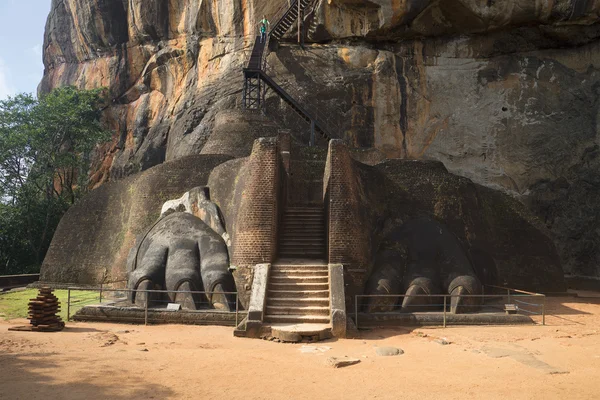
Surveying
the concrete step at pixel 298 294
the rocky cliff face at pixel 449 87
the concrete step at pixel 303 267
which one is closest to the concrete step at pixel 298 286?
the concrete step at pixel 298 294

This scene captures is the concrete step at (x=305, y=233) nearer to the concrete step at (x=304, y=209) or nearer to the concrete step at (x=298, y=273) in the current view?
the concrete step at (x=304, y=209)

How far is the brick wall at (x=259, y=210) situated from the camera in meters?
11.0

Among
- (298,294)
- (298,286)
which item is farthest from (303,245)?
(298,294)

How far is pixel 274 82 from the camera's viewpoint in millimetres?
24734

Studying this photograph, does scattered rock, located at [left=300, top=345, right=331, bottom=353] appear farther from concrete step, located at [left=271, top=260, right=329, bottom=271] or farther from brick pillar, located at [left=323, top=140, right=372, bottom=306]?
concrete step, located at [left=271, top=260, right=329, bottom=271]

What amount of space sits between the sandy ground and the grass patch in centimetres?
218

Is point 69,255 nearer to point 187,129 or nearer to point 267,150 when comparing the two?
point 267,150

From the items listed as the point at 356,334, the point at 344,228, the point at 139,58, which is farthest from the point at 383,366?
the point at 139,58

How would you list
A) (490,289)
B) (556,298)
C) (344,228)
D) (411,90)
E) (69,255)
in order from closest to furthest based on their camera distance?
1. (344,228)
2. (490,289)
3. (556,298)
4. (69,255)
5. (411,90)

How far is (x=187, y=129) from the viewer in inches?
1017

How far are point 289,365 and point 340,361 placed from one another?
2.20 ft

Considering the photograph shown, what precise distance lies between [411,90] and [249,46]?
340 inches

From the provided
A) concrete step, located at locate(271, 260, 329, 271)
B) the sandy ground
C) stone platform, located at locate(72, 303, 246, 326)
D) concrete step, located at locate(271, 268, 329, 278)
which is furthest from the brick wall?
the sandy ground

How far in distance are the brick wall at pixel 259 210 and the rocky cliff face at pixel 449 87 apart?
1187 cm
